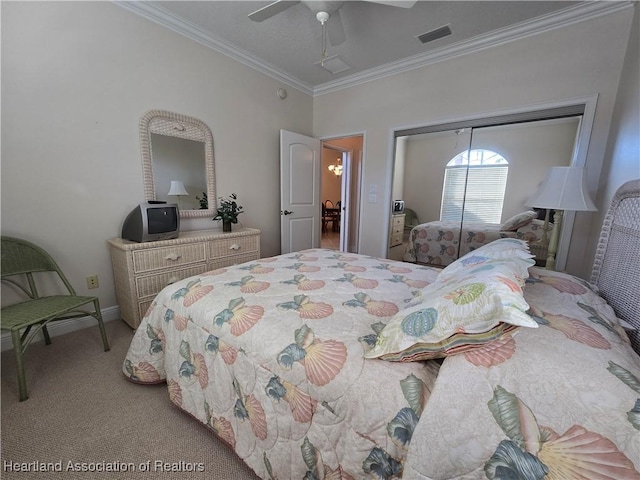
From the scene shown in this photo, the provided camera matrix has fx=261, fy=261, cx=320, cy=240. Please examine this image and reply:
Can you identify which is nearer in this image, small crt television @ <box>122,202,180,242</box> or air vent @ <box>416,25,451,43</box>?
small crt television @ <box>122,202,180,242</box>

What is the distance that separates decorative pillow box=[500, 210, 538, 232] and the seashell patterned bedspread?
166 centimetres

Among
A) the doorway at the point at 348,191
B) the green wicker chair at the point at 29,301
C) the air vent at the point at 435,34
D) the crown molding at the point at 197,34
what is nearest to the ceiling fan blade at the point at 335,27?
the air vent at the point at 435,34

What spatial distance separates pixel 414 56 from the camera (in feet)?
9.48

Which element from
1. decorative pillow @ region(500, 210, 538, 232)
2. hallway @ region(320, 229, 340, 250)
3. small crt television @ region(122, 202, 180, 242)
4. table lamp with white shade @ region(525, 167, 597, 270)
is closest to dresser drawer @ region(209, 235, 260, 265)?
small crt television @ region(122, 202, 180, 242)

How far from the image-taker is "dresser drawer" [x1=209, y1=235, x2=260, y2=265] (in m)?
2.54

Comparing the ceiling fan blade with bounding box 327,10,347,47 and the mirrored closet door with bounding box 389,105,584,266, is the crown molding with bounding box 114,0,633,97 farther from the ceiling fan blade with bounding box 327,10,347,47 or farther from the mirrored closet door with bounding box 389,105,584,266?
the ceiling fan blade with bounding box 327,10,347,47

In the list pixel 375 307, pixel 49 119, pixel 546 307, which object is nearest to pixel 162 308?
pixel 375 307

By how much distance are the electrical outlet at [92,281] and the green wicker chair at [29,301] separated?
18 cm

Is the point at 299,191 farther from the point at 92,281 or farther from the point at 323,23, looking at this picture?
the point at 92,281

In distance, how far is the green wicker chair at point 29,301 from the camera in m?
1.45

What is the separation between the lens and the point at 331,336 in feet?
3.03

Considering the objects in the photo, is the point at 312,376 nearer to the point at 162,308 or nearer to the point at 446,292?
the point at 446,292

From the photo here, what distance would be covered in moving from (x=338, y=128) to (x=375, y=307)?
10.4 ft

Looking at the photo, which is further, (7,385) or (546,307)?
(7,385)
